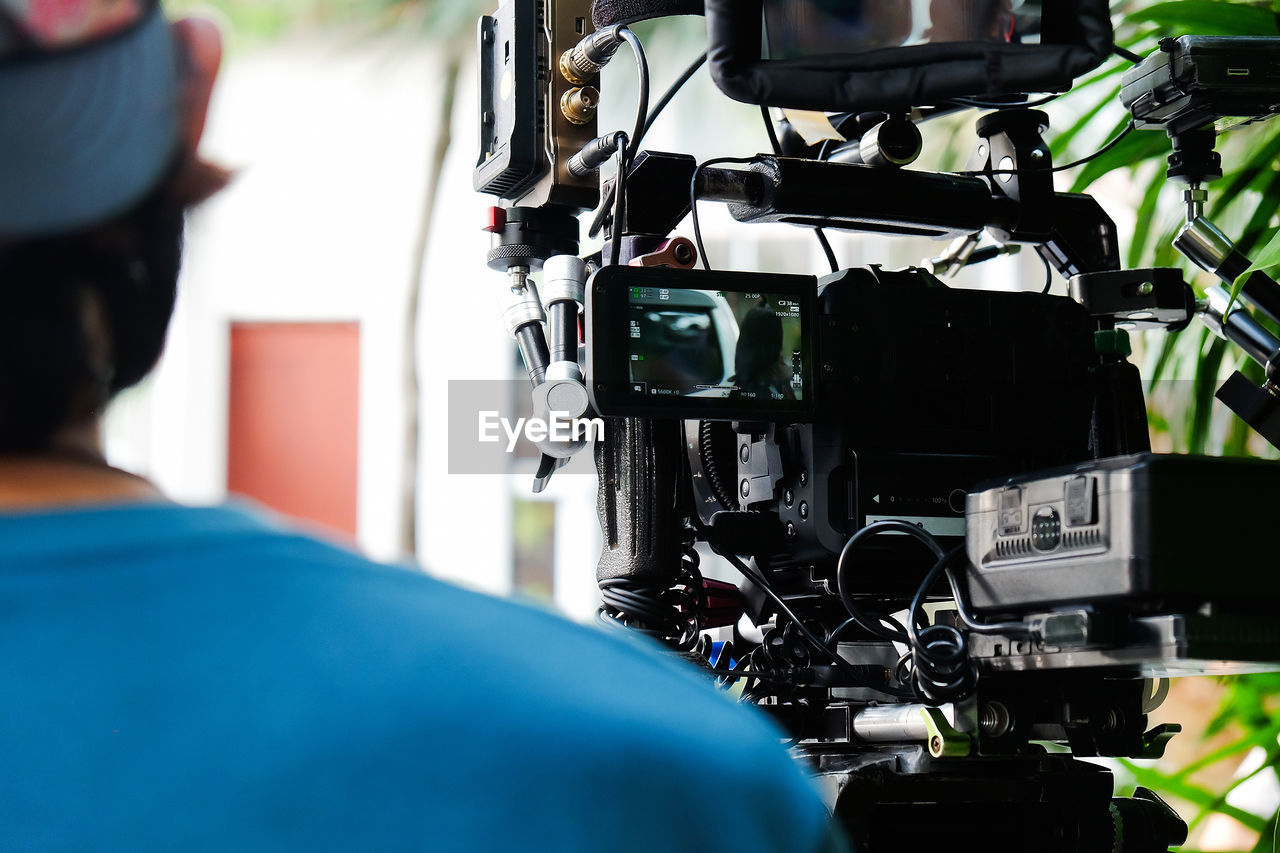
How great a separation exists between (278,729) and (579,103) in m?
1.04


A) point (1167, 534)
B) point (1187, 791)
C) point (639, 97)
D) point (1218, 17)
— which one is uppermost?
point (1218, 17)

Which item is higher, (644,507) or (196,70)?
(196,70)

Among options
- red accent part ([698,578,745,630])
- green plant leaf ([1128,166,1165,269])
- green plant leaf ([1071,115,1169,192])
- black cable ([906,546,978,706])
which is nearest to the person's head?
black cable ([906,546,978,706])

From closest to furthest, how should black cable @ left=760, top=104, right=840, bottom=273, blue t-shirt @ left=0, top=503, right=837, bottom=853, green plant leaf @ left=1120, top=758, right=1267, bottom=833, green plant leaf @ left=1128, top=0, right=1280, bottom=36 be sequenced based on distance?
blue t-shirt @ left=0, top=503, right=837, bottom=853, black cable @ left=760, top=104, right=840, bottom=273, green plant leaf @ left=1128, top=0, right=1280, bottom=36, green plant leaf @ left=1120, top=758, right=1267, bottom=833

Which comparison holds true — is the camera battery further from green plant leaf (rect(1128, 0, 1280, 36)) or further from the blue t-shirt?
green plant leaf (rect(1128, 0, 1280, 36))

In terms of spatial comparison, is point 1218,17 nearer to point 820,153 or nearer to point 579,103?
point 820,153

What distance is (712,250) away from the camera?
4848mm

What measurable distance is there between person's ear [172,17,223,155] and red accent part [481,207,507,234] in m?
0.95

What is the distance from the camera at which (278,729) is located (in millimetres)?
275

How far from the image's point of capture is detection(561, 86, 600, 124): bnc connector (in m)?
1.26

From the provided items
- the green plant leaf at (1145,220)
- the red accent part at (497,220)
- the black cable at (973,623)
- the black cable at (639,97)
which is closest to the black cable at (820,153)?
the black cable at (639,97)

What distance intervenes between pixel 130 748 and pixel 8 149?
13 centimetres

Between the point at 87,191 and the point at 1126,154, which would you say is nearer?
the point at 87,191

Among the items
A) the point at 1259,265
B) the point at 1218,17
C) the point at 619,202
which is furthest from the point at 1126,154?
the point at 619,202
